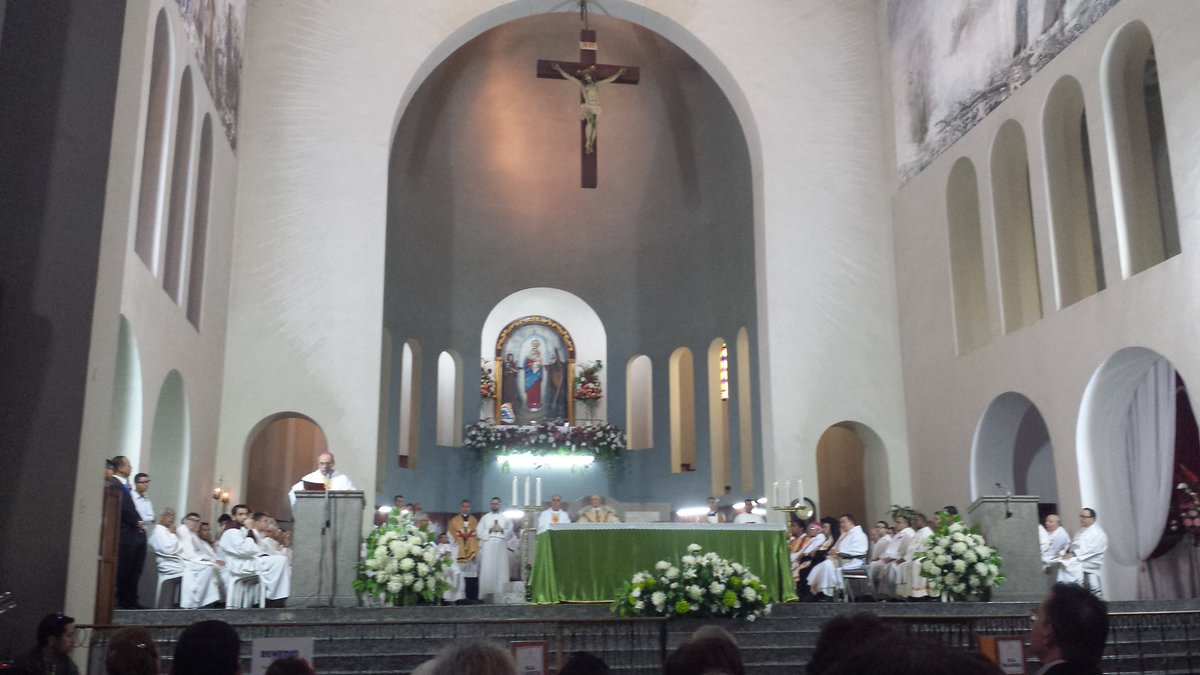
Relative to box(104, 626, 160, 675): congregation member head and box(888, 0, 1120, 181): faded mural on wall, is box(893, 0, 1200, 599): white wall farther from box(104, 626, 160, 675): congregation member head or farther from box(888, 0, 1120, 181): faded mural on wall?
box(104, 626, 160, 675): congregation member head

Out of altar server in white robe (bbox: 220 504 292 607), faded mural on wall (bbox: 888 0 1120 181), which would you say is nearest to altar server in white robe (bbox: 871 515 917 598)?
faded mural on wall (bbox: 888 0 1120 181)

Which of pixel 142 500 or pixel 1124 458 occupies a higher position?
pixel 1124 458

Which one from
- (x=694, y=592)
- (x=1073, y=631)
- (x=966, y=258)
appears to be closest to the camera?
(x=1073, y=631)

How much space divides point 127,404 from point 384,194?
5496 mm

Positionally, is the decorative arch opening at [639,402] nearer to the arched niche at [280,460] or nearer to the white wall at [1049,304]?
the arched niche at [280,460]

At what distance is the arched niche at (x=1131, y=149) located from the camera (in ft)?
38.7

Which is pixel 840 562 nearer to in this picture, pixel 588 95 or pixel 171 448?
pixel 588 95

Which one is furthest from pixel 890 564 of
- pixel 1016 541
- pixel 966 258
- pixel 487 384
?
pixel 487 384

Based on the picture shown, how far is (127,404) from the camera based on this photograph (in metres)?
11.3

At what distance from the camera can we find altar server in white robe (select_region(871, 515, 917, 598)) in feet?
43.8

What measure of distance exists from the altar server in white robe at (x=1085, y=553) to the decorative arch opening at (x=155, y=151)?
A: 10141 millimetres

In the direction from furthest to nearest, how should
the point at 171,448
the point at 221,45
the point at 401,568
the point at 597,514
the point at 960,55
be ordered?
the point at 960,55 → the point at 597,514 → the point at 221,45 → the point at 171,448 → the point at 401,568

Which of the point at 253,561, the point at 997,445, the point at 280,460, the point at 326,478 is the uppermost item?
the point at 280,460

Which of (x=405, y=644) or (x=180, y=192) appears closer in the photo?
(x=405, y=644)
